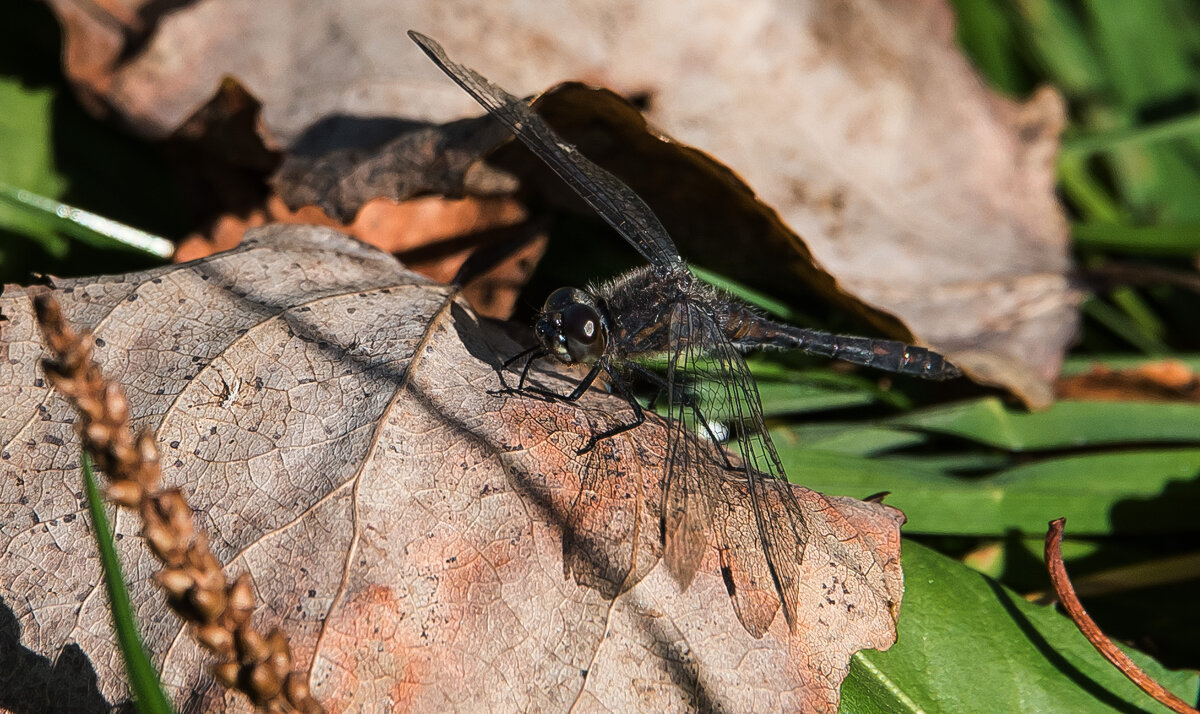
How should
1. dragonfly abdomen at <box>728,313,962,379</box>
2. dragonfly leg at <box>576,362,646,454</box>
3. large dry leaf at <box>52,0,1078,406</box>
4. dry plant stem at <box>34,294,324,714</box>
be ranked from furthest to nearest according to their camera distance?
large dry leaf at <box>52,0,1078,406</box> < dragonfly abdomen at <box>728,313,962,379</box> < dragonfly leg at <box>576,362,646,454</box> < dry plant stem at <box>34,294,324,714</box>

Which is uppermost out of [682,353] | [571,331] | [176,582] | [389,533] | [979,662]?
[979,662]

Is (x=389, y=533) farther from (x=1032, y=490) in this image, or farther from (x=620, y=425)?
(x=1032, y=490)

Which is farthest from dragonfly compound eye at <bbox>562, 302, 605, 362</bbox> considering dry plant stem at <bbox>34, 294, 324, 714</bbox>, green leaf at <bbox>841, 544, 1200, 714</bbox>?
dry plant stem at <bbox>34, 294, 324, 714</bbox>

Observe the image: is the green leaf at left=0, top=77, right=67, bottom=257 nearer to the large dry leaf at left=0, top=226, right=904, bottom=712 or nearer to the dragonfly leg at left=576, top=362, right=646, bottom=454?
the large dry leaf at left=0, top=226, right=904, bottom=712

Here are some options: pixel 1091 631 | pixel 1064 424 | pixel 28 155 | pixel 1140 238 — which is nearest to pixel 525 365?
pixel 1091 631

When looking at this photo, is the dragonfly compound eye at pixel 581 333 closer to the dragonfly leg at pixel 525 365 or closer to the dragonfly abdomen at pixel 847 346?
the dragonfly leg at pixel 525 365

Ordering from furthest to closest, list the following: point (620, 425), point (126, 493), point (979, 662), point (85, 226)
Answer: point (85, 226) < point (620, 425) < point (979, 662) < point (126, 493)
